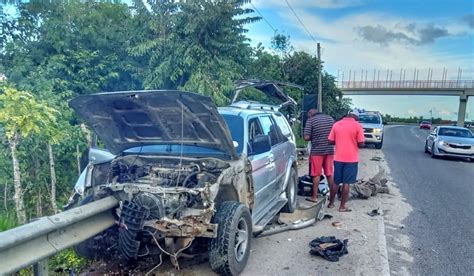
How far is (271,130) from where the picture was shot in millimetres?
6336

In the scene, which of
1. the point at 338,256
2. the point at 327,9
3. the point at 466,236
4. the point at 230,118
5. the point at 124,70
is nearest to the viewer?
the point at 338,256

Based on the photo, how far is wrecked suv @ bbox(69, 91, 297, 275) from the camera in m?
3.70

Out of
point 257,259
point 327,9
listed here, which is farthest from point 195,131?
point 327,9

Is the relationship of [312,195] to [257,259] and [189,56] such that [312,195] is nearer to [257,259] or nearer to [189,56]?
[257,259]

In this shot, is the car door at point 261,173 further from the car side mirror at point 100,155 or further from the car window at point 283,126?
the car side mirror at point 100,155

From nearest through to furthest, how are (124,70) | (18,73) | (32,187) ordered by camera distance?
(32,187), (18,73), (124,70)

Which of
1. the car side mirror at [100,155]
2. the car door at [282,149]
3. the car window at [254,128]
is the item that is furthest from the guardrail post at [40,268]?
the car door at [282,149]

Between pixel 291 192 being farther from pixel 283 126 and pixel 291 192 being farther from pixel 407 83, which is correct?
pixel 407 83

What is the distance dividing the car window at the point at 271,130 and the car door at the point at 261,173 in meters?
0.22

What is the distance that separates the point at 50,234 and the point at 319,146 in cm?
541

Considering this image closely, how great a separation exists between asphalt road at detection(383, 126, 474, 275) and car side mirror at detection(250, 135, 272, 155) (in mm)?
2177

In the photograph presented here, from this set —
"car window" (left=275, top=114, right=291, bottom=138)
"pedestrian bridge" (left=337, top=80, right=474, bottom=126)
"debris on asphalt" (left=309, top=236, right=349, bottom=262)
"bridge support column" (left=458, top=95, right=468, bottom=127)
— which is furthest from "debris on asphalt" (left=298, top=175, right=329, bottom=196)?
"bridge support column" (left=458, top=95, right=468, bottom=127)

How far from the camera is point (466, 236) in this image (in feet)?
18.8

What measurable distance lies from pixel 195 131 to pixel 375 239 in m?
3.20
